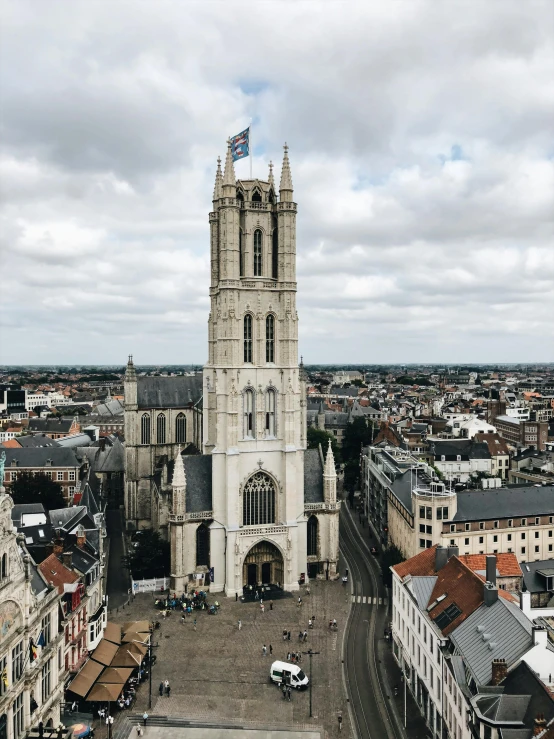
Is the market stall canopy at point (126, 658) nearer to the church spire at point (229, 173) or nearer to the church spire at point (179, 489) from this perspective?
the church spire at point (179, 489)

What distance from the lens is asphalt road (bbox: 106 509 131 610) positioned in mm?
Result: 70275

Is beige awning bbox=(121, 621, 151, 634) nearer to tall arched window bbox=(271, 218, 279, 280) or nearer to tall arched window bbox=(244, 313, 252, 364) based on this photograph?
tall arched window bbox=(244, 313, 252, 364)

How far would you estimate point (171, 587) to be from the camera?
237 feet

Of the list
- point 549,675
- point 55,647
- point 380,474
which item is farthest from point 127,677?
point 380,474

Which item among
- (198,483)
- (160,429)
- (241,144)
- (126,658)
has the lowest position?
(126,658)

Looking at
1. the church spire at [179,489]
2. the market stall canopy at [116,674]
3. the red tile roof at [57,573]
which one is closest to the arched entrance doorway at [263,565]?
the church spire at [179,489]

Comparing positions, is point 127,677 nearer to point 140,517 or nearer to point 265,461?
point 265,461

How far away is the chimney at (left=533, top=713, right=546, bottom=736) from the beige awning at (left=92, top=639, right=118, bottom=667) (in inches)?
1399

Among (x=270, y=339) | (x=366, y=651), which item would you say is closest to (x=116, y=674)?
(x=366, y=651)

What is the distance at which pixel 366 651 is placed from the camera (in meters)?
58.1

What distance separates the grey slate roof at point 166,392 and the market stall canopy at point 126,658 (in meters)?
48.7

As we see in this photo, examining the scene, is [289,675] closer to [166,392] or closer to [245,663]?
[245,663]

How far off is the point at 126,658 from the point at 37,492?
156ft

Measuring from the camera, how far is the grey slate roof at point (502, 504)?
72125 mm
